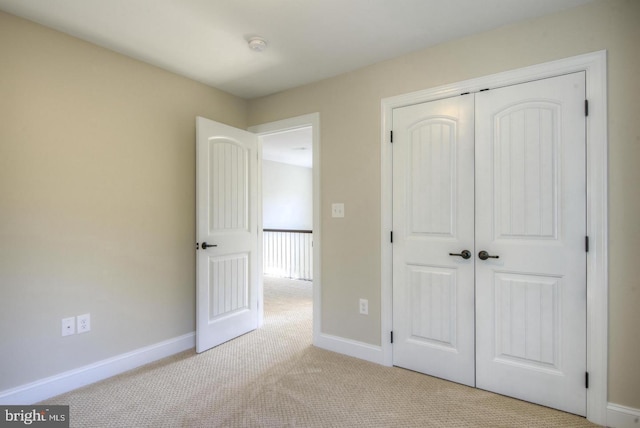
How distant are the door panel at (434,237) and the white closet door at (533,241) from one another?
0.09m

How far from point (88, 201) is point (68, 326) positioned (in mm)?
881

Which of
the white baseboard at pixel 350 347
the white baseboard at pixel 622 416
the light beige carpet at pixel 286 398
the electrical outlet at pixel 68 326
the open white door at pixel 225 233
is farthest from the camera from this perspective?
the open white door at pixel 225 233

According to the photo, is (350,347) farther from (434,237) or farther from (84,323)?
(84,323)

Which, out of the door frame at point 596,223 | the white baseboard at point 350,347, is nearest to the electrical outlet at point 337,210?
the white baseboard at point 350,347

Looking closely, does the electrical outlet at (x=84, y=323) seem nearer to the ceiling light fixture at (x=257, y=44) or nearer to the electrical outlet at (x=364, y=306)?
the electrical outlet at (x=364, y=306)

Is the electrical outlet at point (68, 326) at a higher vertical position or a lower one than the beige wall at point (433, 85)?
lower

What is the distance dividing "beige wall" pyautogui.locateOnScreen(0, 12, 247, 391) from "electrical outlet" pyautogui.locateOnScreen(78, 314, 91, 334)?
0.03 meters

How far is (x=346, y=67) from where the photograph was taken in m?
2.71

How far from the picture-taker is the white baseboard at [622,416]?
69.0 inches

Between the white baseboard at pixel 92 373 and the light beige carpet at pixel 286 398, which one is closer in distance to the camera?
the light beige carpet at pixel 286 398

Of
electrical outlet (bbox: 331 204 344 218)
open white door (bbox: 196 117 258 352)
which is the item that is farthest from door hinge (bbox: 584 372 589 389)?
open white door (bbox: 196 117 258 352)

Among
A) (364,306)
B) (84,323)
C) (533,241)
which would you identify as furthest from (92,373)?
(533,241)

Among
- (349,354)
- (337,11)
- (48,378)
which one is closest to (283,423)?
(349,354)

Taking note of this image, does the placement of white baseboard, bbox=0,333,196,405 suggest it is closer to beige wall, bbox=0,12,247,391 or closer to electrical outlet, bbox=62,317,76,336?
beige wall, bbox=0,12,247,391
